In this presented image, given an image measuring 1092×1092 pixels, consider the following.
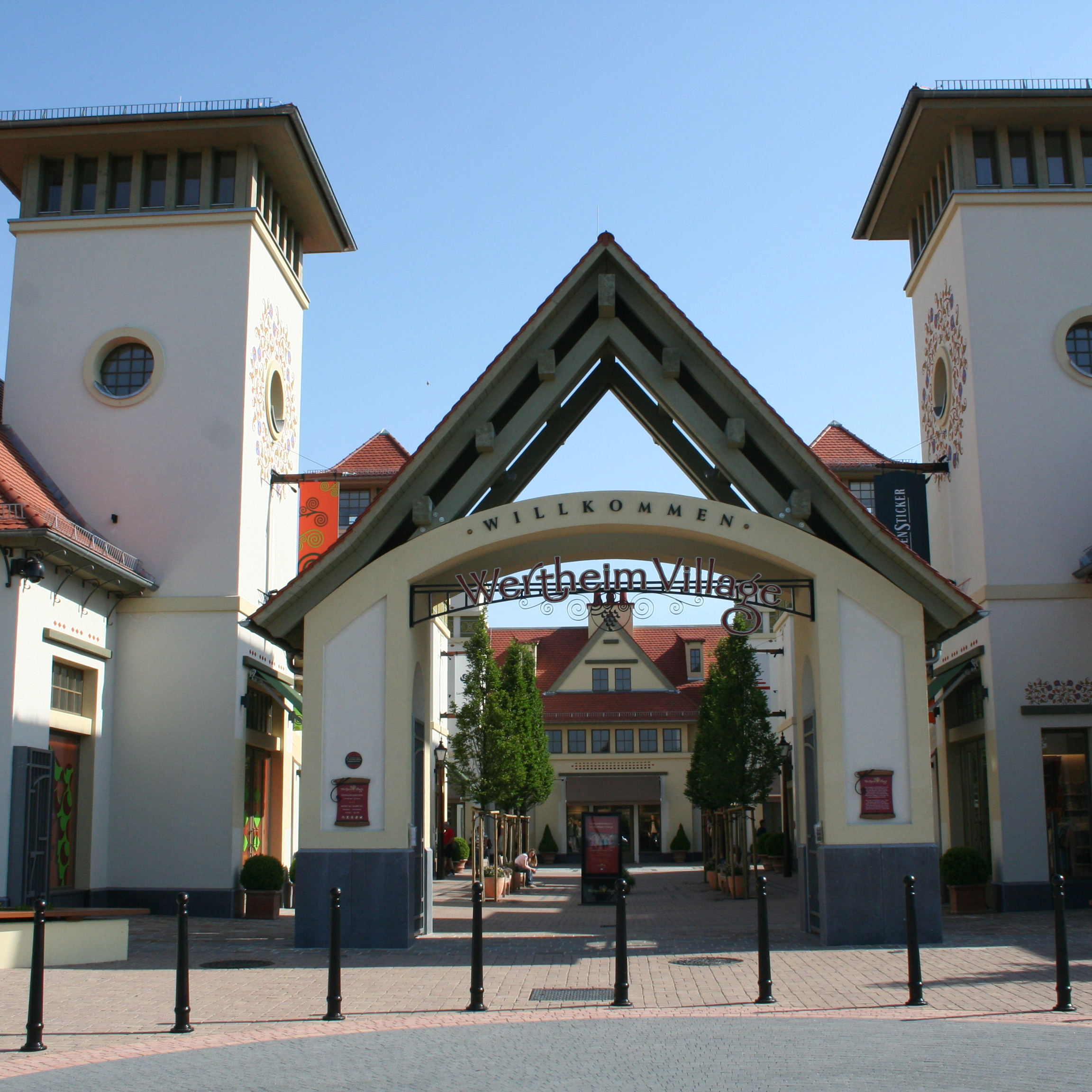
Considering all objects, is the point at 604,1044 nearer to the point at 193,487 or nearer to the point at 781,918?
the point at 781,918

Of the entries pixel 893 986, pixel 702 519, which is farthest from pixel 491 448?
pixel 893 986

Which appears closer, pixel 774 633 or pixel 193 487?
pixel 193 487

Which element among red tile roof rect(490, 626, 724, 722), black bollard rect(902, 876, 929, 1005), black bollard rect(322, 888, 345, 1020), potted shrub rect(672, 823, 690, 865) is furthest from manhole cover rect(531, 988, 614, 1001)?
potted shrub rect(672, 823, 690, 865)

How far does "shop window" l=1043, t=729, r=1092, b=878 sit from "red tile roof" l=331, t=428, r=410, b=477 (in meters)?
20.6

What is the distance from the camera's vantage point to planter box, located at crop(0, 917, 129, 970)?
13906 millimetres

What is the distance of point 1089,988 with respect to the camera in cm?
1112

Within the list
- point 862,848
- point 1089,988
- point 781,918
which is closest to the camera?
point 1089,988

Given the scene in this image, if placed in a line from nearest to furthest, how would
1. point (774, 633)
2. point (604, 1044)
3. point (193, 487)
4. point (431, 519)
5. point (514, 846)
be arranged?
point (604, 1044) → point (431, 519) → point (193, 487) → point (514, 846) → point (774, 633)

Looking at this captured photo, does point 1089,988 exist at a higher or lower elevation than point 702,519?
lower

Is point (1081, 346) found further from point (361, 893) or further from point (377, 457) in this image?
point (377, 457)

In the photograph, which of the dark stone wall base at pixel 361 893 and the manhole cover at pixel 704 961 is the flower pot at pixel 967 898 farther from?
the dark stone wall base at pixel 361 893

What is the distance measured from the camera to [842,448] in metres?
34.6

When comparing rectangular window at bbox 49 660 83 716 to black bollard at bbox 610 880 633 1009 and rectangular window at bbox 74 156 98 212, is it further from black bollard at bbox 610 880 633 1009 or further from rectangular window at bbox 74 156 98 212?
black bollard at bbox 610 880 633 1009

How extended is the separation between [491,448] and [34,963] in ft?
29.6
